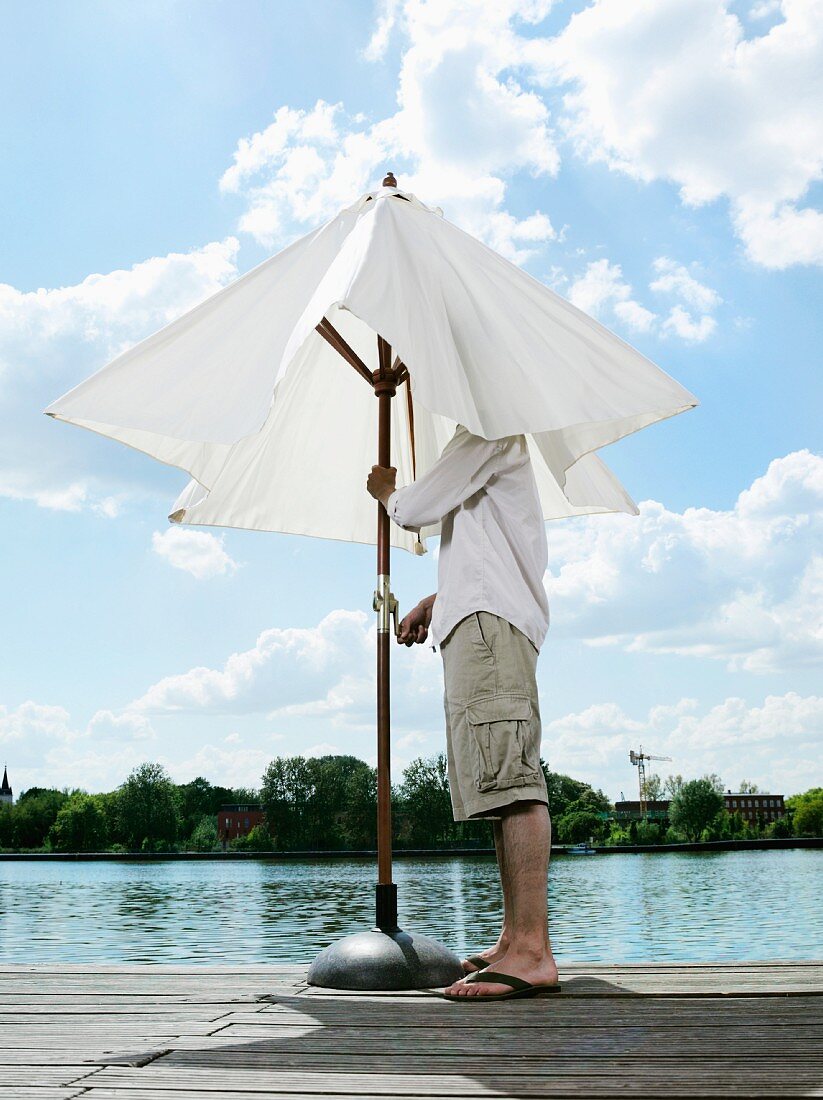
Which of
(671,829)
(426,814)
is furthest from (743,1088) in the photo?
(671,829)

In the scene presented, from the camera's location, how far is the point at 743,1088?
5.77 ft

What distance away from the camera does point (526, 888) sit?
3.08 meters

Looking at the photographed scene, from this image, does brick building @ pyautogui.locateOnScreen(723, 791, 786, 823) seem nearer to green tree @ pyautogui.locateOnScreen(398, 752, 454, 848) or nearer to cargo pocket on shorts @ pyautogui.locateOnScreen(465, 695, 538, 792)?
green tree @ pyautogui.locateOnScreen(398, 752, 454, 848)

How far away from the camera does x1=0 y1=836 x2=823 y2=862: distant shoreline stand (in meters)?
91.1

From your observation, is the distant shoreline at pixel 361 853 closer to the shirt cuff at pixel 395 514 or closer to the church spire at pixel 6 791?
the church spire at pixel 6 791

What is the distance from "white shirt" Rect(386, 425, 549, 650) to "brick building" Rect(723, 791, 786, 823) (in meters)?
152

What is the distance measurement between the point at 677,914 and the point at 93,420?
103ft

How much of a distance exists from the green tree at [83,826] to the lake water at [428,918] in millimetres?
40073

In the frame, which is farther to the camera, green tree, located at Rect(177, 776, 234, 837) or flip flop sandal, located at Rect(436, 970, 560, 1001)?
green tree, located at Rect(177, 776, 234, 837)

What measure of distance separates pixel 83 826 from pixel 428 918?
81182mm

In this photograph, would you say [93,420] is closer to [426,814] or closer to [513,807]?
[513,807]

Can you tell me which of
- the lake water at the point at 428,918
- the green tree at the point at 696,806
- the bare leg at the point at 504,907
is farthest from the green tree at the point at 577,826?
the bare leg at the point at 504,907

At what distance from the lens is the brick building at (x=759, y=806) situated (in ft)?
482

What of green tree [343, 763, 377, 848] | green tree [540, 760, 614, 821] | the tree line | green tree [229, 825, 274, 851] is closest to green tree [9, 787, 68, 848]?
the tree line
